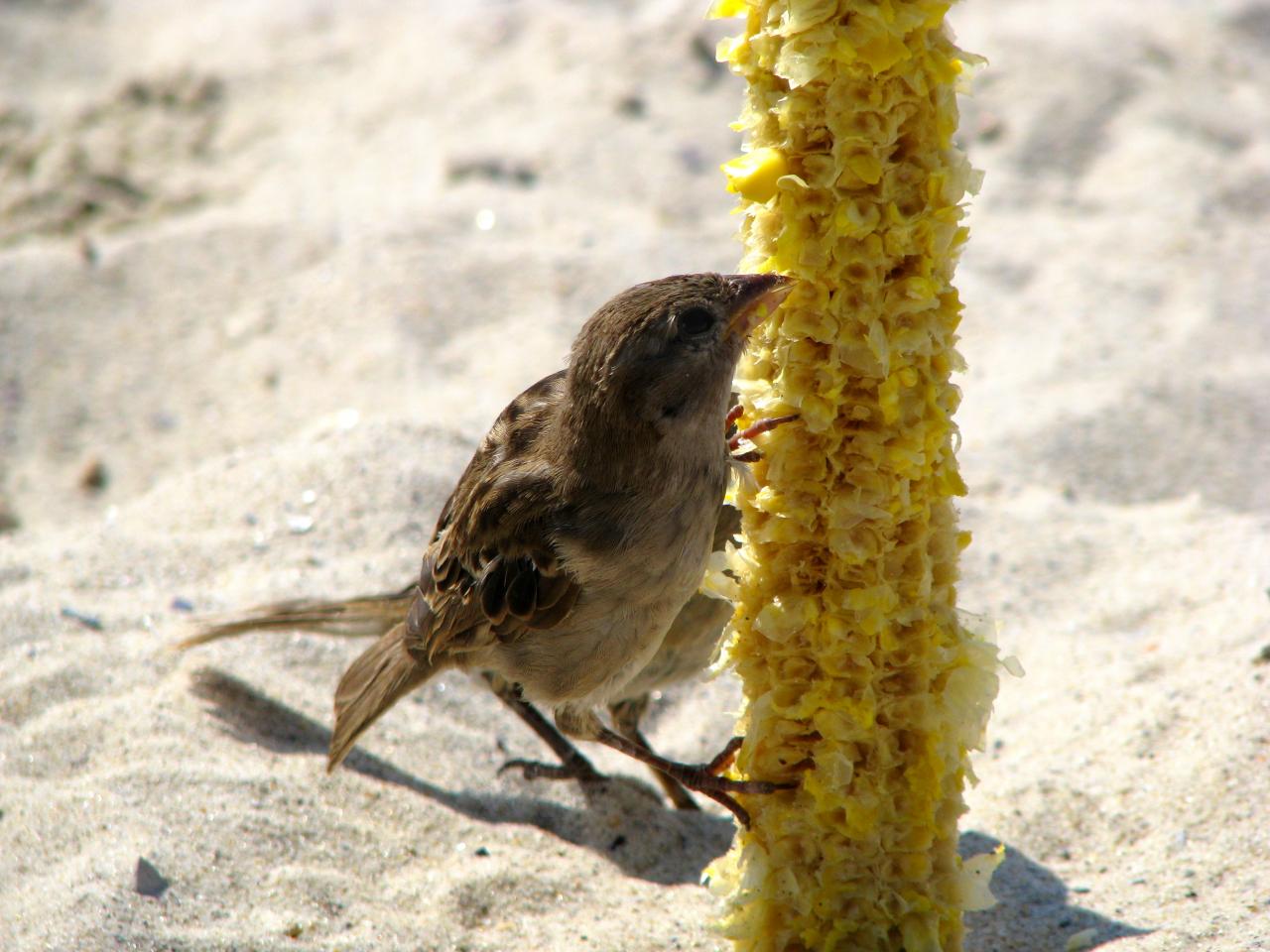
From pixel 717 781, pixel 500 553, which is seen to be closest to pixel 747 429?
pixel 717 781

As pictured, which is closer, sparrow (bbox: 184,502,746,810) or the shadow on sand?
the shadow on sand

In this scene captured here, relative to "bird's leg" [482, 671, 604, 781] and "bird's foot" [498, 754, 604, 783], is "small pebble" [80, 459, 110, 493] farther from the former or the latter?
"bird's foot" [498, 754, 604, 783]

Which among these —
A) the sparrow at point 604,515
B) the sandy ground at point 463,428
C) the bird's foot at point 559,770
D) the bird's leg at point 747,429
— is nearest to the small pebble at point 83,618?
the sandy ground at point 463,428

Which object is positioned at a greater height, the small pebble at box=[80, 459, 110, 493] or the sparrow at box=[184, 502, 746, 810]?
the small pebble at box=[80, 459, 110, 493]

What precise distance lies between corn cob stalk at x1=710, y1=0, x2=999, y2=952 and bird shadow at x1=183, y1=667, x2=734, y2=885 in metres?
0.96

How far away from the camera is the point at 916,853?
2883mm

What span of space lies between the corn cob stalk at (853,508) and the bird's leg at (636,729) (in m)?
1.23

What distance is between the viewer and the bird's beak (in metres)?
2.88

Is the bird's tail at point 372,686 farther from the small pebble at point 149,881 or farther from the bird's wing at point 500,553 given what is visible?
the small pebble at point 149,881

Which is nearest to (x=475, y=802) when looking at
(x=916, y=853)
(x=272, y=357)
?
(x=916, y=853)

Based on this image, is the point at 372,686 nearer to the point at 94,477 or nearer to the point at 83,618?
the point at 83,618

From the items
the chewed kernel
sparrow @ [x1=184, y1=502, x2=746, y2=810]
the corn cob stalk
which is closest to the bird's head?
the corn cob stalk

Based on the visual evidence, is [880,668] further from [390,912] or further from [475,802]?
[475,802]

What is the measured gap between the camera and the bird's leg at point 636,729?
13.9 feet
